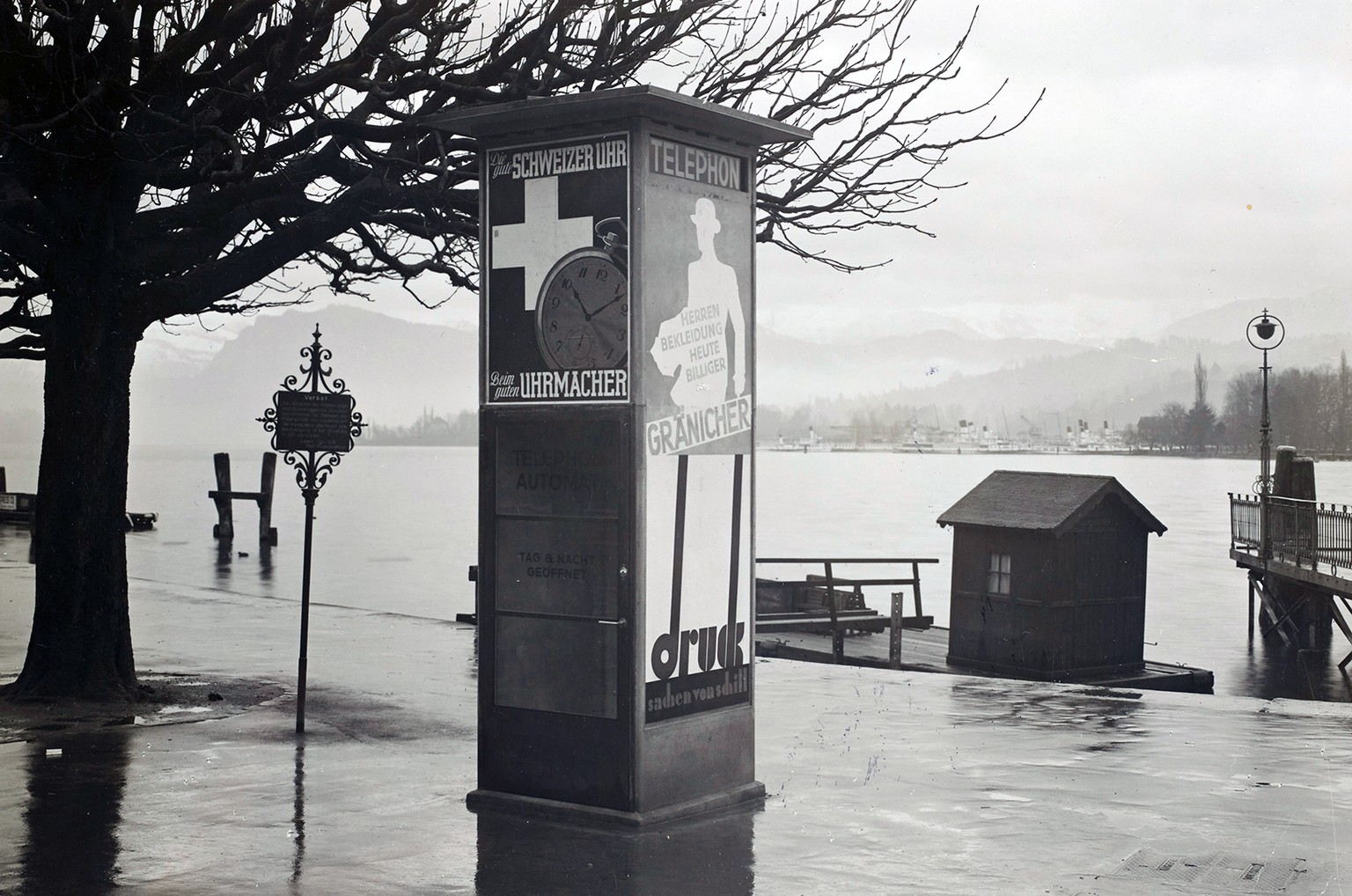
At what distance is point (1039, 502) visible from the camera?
21438 mm

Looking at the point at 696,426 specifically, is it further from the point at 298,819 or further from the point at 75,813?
the point at 75,813

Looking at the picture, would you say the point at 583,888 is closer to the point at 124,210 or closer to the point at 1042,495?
the point at 124,210

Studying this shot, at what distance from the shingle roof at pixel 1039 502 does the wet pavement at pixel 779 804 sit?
22.0 ft

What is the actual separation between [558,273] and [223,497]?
42534 millimetres

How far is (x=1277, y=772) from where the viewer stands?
10109 mm

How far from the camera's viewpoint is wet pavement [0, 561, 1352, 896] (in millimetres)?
7328

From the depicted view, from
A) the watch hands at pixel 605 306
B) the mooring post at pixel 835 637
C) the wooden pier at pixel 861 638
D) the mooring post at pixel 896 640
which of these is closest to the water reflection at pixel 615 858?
the watch hands at pixel 605 306

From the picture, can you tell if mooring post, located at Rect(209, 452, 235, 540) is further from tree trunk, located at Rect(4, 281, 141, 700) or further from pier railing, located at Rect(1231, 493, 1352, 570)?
tree trunk, located at Rect(4, 281, 141, 700)

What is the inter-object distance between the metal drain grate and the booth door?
2.82 metres

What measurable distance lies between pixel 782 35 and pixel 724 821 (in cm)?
895

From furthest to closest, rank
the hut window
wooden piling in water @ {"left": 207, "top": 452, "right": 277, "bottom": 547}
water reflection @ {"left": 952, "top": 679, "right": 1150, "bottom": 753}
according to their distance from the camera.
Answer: wooden piling in water @ {"left": 207, "top": 452, "right": 277, "bottom": 547} < the hut window < water reflection @ {"left": 952, "top": 679, "right": 1150, "bottom": 753}

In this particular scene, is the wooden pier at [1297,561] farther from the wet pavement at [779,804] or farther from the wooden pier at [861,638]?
the wet pavement at [779,804]

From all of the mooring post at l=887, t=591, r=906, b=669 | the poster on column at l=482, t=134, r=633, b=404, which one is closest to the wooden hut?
the mooring post at l=887, t=591, r=906, b=669

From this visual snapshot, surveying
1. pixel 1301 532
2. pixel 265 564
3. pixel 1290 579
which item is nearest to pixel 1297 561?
pixel 1301 532
